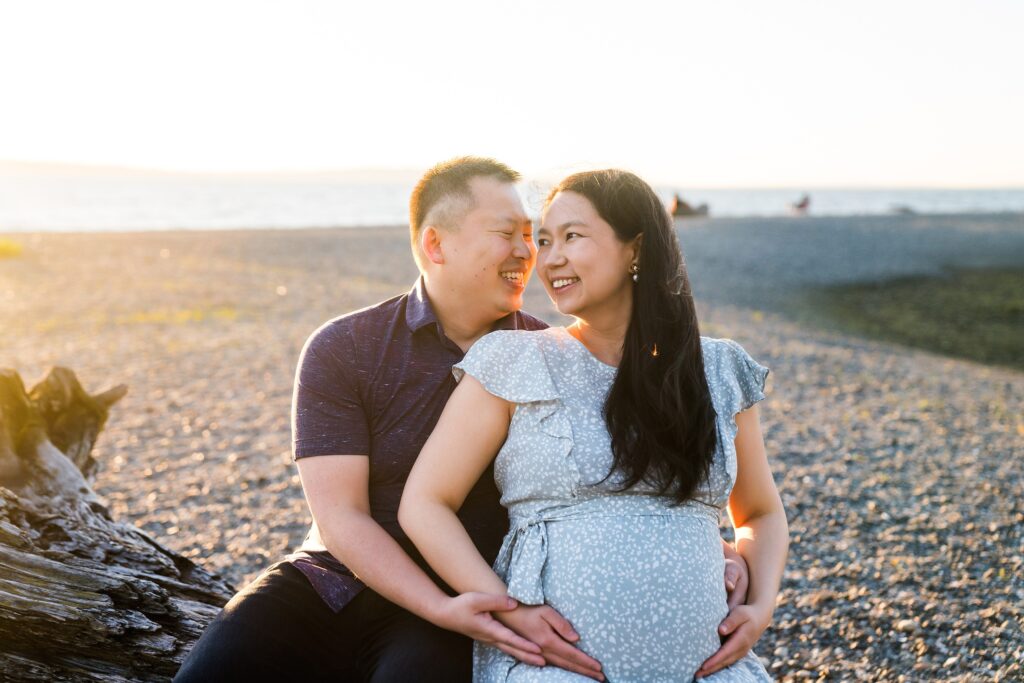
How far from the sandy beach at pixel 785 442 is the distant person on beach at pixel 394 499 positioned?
2.23 m

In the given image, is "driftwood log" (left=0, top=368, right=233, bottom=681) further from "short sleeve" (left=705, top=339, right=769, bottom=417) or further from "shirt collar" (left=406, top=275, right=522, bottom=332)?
"short sleeve" (left=705, top=339, right=769, bottom=417)

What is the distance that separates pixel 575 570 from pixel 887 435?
23.8 feet

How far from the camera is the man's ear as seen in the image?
11.5 feet

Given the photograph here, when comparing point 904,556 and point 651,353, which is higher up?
point 651,353

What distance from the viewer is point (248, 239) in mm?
32125

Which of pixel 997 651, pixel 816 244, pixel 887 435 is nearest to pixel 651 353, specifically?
pixel 997 651

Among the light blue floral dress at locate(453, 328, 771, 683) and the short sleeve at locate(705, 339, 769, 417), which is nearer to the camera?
the light blue floral dress at locate(453, 328, 771, 683)

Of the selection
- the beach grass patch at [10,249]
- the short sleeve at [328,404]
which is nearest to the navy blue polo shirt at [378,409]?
the short sleeve at [328,404]

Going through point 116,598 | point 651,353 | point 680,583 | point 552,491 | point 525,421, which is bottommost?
point 116,598

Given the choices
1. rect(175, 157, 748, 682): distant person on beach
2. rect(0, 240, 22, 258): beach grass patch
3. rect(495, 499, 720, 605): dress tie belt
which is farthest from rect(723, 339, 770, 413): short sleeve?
rect(0, 240, 22, 258): beach grass patch

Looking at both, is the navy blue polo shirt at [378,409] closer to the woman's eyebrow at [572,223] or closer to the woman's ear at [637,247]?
the woman's eyebrow at [572,223]

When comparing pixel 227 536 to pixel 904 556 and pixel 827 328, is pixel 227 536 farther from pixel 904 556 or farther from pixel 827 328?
pixel 827 328

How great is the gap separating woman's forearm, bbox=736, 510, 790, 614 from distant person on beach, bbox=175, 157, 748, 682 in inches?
2.5

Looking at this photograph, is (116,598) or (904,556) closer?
(116,598)
